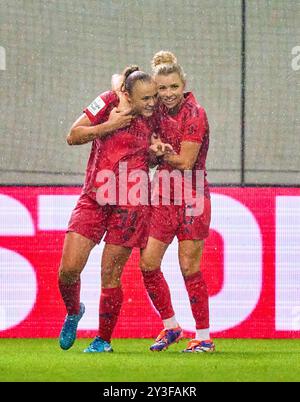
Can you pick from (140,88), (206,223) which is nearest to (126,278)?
(206,223)

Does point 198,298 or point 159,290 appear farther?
point 159,290

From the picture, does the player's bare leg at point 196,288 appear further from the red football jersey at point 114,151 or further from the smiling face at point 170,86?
the smiling face at point 170,86

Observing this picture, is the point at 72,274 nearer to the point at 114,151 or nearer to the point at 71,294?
the point at 71,294

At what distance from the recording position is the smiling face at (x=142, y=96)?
7.06 m

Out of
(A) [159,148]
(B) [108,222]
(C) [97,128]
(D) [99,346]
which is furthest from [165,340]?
(C) [97,128]

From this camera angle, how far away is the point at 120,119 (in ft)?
22.7

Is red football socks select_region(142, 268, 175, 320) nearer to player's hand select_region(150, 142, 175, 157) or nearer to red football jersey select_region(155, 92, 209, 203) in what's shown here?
red football jersey select_region(155, 92, 209, 203)

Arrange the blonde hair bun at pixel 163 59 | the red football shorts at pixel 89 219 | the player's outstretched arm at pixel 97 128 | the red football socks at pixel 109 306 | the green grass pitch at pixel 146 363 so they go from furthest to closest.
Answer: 1. the blonde hair bun at pixel 163 59
2. the red football socks at pixel 109 306
3. the red football shorts at pixel 89 219
4. the player's outstretched arm at pixel 97 128
5. the green grass pitch at pixel 146 363

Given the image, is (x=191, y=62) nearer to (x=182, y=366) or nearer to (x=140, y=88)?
(x=140, y=88)

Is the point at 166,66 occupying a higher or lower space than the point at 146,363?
higher

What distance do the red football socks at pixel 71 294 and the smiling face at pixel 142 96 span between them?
96cm

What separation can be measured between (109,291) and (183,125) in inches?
38.1

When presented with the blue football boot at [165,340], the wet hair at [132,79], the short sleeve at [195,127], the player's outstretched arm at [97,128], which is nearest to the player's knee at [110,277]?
the blue football boot at [165,340]

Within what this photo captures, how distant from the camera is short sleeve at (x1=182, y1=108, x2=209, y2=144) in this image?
7.21m
